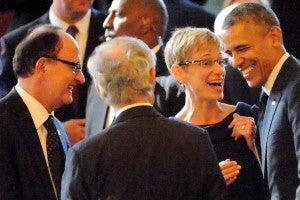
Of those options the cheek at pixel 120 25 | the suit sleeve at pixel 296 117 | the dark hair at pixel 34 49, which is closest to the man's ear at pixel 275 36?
the suit sleeve at pixel 296 117

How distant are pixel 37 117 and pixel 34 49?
298 millimetres

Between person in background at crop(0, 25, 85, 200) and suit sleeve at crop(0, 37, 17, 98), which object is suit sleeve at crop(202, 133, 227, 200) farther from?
suit sleeve at crop(0, 37, 17, 98)

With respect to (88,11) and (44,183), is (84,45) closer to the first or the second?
(88,11)

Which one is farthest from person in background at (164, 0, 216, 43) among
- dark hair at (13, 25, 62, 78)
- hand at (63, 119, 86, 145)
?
dark hair at (13, 25, 62, 78)

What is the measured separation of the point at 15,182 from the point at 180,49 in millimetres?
1012

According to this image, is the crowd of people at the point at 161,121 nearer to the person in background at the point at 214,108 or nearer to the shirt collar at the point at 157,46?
the person in background at the point at 214,108

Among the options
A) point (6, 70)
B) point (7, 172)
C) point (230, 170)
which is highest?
point (7, 172)

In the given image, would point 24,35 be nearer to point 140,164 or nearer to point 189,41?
point 189,41

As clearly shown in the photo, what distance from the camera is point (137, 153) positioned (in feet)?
11.2

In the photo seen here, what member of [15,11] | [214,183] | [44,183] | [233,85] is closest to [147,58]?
[214,183]

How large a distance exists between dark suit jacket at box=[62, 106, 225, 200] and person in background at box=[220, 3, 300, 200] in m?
0.55

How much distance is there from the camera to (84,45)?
598 centimetres

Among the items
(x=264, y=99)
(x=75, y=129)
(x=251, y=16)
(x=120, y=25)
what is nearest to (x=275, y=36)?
(x=251, y=16)

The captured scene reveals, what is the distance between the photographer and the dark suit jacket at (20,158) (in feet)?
12.4
